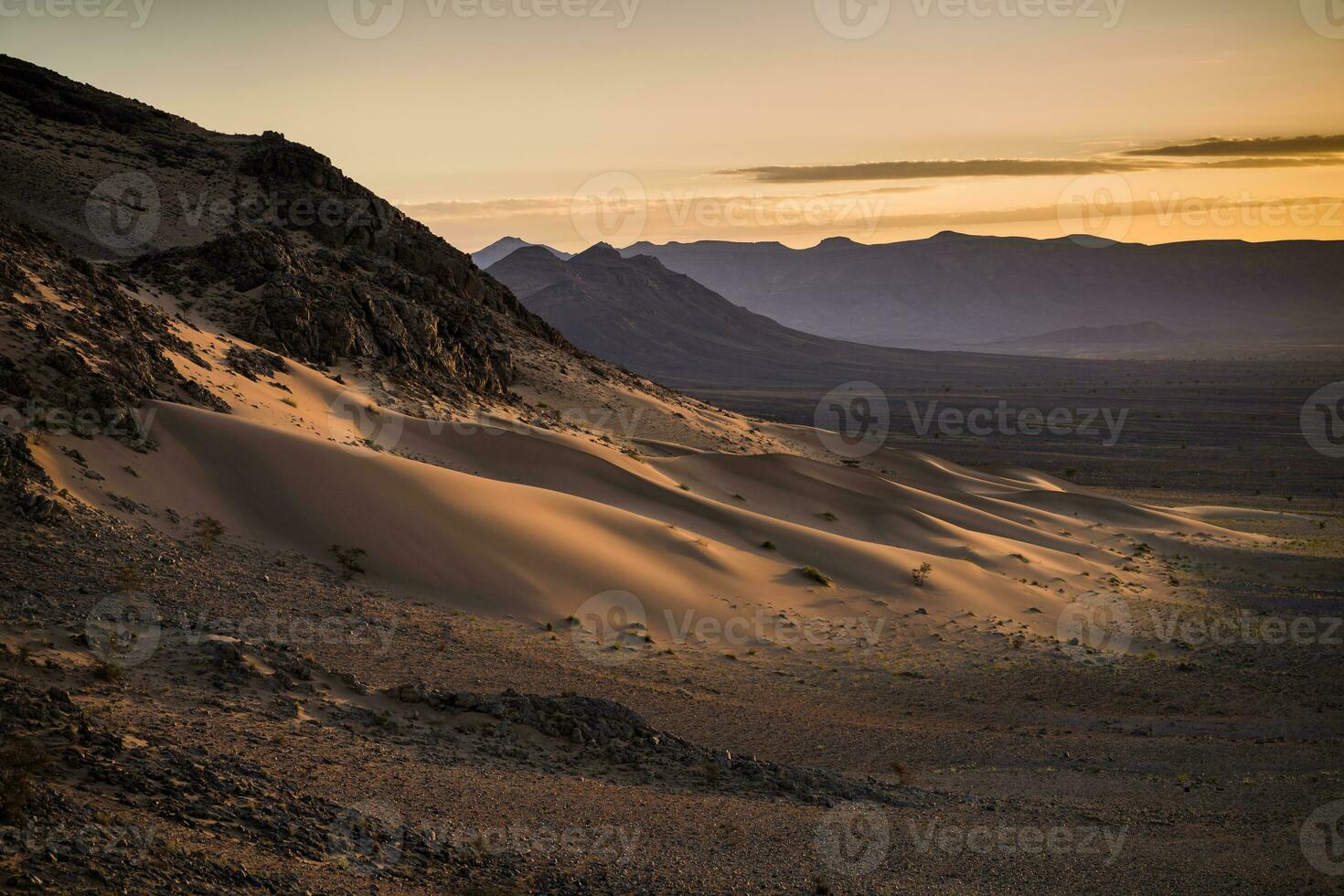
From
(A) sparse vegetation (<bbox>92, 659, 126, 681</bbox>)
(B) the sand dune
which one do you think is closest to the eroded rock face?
(B) the sand dune

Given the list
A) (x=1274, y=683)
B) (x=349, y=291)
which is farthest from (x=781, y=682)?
(x=349, y=291)

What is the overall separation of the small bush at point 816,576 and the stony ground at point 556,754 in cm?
310

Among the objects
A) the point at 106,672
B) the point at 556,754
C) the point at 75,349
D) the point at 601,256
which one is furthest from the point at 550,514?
the point at 601,256

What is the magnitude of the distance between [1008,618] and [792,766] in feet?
32.5

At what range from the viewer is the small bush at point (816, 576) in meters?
18.1

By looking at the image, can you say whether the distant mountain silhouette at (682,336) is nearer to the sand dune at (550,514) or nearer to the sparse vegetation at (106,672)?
the sand dune at (550,514)

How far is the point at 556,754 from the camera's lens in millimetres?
8820

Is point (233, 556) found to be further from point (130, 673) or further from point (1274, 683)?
point (1274, 683)

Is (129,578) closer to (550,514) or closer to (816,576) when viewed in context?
(550,514)

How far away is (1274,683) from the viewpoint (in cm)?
1489

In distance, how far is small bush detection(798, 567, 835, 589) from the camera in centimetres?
1814

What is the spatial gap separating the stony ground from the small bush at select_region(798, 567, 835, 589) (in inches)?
122

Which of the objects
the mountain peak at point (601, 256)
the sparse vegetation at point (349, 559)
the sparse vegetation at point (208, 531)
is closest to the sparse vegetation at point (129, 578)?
the sparse vegetation at point (208, 531)

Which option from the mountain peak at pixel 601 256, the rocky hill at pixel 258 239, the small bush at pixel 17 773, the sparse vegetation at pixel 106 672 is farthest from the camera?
the mountain peak at pixel 601 256
